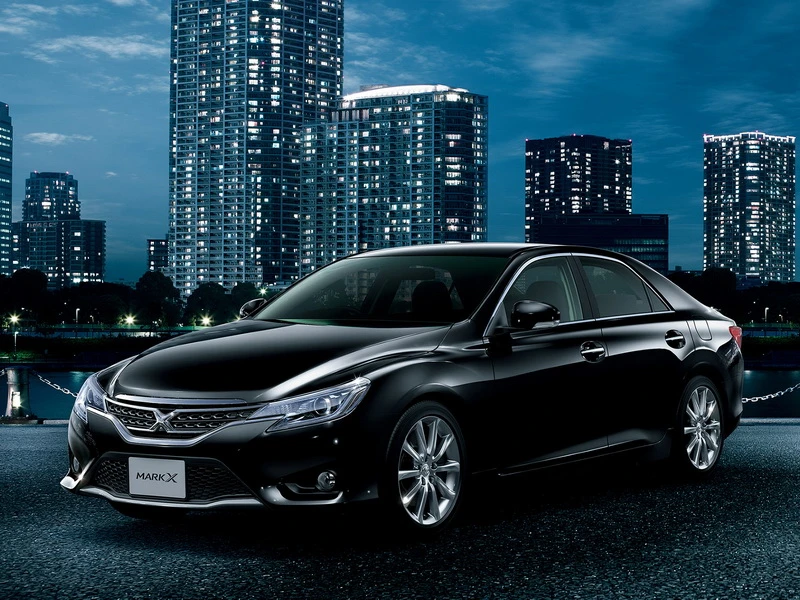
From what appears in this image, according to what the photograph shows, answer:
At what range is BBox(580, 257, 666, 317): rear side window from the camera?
6969 millimetres

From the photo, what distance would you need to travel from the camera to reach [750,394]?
2375 inches

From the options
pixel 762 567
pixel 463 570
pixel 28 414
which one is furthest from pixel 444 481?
pixel 28 414

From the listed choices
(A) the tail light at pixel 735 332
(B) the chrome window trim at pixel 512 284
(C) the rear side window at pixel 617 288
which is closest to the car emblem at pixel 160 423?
(B) the chrome window trim at pixel 512 284

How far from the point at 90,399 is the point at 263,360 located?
100 centimetres

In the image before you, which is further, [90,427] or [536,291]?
[536,291]

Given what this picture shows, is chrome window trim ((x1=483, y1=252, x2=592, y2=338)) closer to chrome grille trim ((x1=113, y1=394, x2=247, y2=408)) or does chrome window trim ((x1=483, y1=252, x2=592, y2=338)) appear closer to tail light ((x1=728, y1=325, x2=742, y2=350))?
chrome grille trim ((x1=113, y1=394, x2=247, y2=408))

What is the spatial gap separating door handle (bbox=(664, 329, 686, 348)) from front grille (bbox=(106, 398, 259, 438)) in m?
3.43

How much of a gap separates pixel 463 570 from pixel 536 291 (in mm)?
2232

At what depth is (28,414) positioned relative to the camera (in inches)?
516

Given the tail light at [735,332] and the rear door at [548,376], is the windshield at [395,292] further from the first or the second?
the tail light at [735,332]

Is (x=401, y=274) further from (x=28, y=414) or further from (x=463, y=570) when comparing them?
(x=28, y=414)

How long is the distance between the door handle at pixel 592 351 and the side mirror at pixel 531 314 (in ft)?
1.94

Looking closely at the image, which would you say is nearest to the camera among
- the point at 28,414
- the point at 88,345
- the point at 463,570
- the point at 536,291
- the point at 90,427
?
the point at 463,570

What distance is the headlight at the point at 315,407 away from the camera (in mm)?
4801
